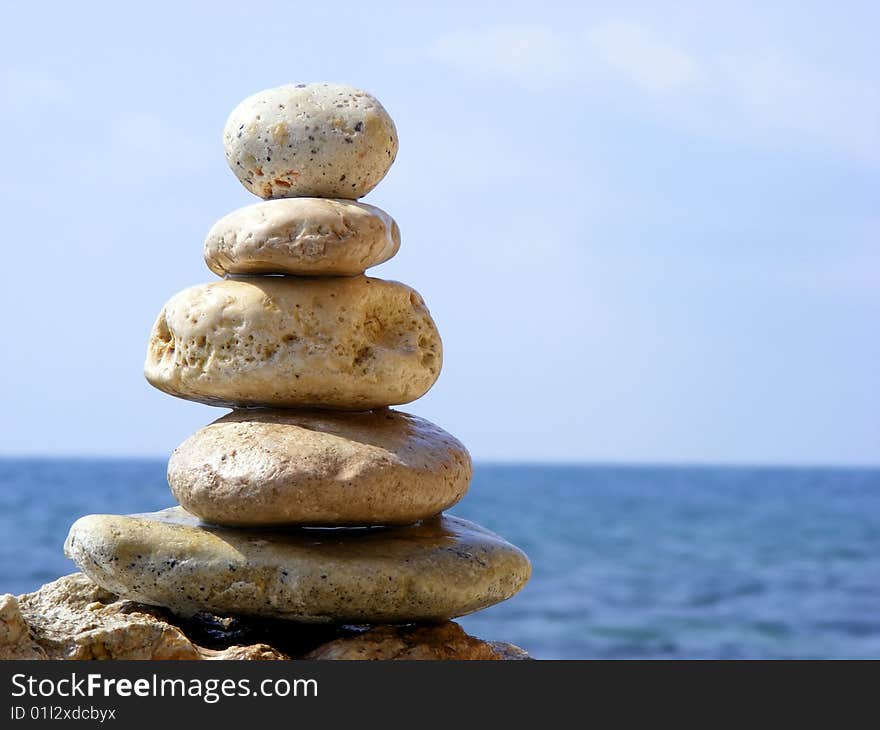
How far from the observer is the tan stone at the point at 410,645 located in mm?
5219

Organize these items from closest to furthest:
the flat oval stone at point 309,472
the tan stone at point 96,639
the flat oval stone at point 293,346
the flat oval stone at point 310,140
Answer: the tan stone at point 96,639
the flat oval stone at point 309,472
the flat oval stone at point 293,346
the flat oval stone at point 310,140

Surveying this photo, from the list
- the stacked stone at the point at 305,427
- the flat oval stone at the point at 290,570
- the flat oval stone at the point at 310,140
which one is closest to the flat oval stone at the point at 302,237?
the stacked stone at the point at 305,427

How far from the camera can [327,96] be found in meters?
5.66

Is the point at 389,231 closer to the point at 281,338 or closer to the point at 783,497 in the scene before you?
the point at 281,338

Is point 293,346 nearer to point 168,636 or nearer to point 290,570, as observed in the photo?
point 290,570

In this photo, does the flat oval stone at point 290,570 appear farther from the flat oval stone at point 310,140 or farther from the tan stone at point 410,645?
the flat oval stone at point 310,140

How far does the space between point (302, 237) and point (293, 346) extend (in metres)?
0.45

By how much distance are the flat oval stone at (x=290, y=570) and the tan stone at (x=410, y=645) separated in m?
0.06

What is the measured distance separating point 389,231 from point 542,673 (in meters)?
2.03

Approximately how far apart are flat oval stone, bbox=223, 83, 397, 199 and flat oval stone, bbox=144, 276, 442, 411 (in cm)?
46

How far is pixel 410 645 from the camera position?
5352mm

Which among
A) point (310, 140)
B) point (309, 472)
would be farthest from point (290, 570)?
point (310, 140)

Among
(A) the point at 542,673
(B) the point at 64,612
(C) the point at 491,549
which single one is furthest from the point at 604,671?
(B) the point at 64,612

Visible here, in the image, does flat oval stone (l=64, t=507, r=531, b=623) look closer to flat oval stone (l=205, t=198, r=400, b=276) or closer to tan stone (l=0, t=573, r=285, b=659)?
tan stone (l=0, t=573, r=285, b=659)
